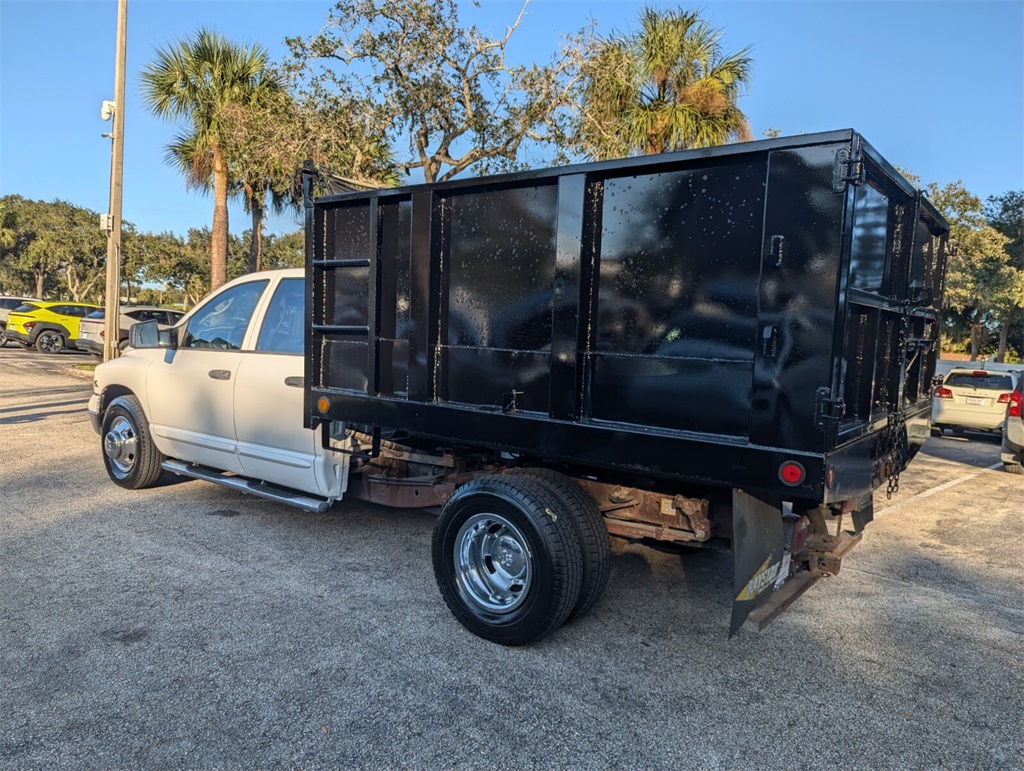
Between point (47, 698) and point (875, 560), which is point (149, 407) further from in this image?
point (875, 560)

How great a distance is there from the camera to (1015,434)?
9273 mm

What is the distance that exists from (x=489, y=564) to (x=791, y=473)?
5.67 ft

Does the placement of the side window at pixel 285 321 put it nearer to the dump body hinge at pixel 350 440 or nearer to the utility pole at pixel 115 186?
the dump body hinge at pixel 350 440

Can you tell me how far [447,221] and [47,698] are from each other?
2.89 m

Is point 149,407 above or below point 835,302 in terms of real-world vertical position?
below

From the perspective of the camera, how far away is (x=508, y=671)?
11.4 ft

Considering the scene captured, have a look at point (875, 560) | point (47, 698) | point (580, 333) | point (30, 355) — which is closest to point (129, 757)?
point (47, 698)

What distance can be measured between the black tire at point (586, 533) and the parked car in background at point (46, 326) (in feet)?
78.8

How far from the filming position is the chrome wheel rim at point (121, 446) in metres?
6.48

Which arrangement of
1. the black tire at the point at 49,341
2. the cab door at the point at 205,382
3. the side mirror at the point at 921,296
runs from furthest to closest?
1. the black tire at the point at 49,341
2. the cab door at the point at 205,382
3. the side mirror at the point at 921,296

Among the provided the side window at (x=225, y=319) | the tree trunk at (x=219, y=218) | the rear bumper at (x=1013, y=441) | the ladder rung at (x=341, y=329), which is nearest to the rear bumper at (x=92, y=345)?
the tree trunk at (x=219, y=218)

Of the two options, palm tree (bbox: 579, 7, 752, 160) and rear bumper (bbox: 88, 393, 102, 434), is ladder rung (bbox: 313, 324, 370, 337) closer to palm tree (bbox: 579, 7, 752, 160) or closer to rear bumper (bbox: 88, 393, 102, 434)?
rear bumper (bbox: 88, 393, 102, 434)

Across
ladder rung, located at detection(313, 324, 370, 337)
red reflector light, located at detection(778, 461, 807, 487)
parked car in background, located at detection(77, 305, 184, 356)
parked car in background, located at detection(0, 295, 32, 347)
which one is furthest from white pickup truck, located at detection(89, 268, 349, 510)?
parked car in background, located at detection(0, 295, 32, 347)

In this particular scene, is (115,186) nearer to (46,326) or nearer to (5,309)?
(46,326)
